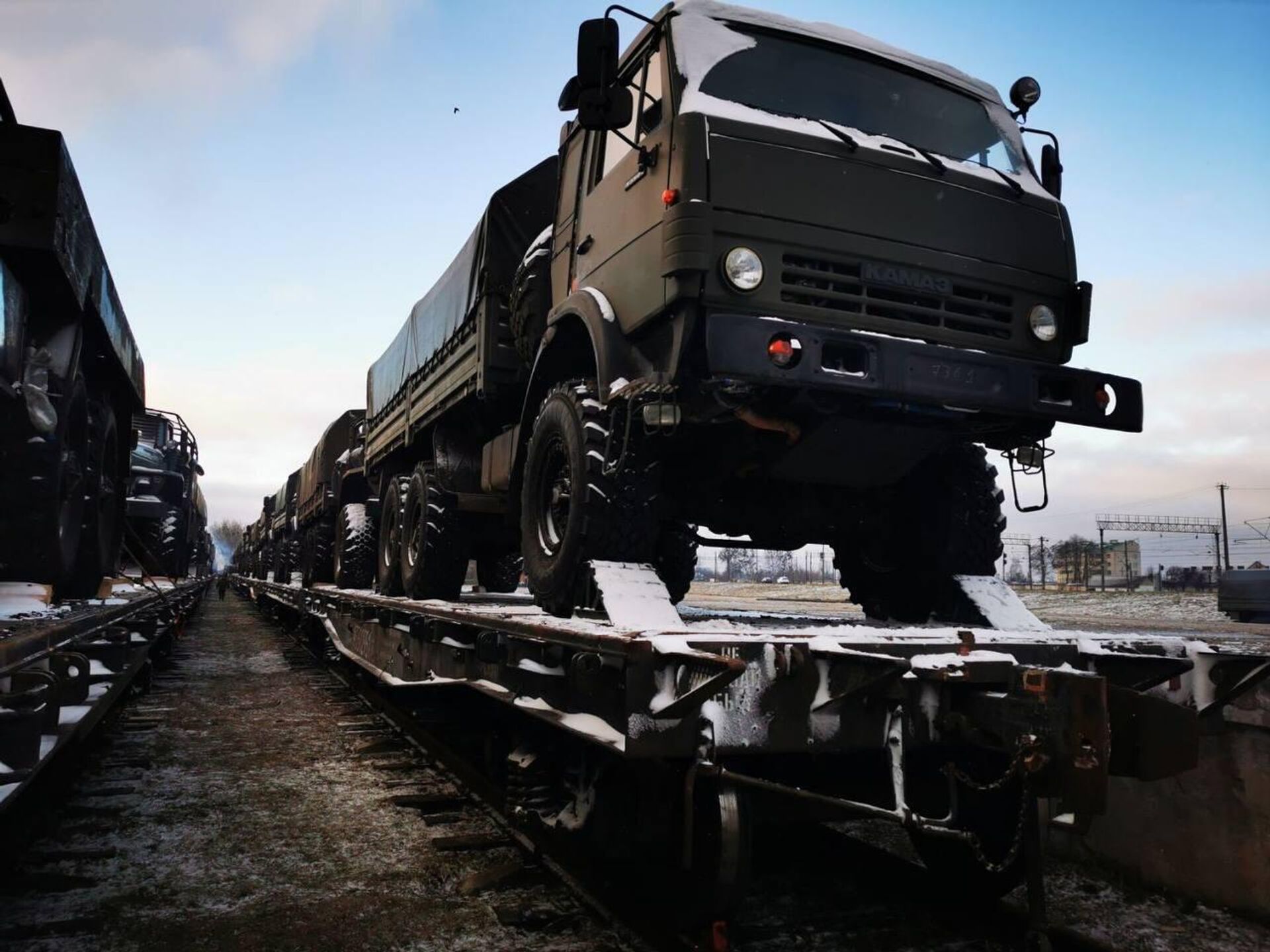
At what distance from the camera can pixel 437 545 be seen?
6508 millimetres

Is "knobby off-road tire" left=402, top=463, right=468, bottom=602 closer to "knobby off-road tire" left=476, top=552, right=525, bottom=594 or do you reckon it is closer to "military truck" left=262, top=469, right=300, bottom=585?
"knobby off-road tire" left=476, top=552, right=525, bottom=594

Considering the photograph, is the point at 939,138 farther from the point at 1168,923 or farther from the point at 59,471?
the point at 59,471

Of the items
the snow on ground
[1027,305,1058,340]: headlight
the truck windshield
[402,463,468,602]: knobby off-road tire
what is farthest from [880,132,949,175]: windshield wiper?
the snow on ground

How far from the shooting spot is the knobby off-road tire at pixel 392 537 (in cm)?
753

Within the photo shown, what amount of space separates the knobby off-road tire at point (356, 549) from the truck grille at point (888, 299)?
749cm

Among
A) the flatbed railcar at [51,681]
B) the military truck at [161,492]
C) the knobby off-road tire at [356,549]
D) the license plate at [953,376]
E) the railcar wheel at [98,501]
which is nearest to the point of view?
the flatbed railcar at [51,681]

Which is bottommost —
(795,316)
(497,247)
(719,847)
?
(719,847)

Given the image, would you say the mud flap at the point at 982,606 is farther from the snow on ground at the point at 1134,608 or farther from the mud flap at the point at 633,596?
the snow on ground at the point at 1134,608

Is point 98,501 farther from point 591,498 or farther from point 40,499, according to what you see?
point 591,498

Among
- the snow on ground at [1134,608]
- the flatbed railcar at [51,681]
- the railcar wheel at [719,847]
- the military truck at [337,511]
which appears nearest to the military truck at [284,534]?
the military truck at [337,511]

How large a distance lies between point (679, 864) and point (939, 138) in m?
3.36

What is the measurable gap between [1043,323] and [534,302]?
8.82 feet

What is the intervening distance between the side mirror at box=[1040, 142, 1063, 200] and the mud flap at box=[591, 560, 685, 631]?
2.70 metres

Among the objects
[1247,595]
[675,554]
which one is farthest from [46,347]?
[1247,595]
